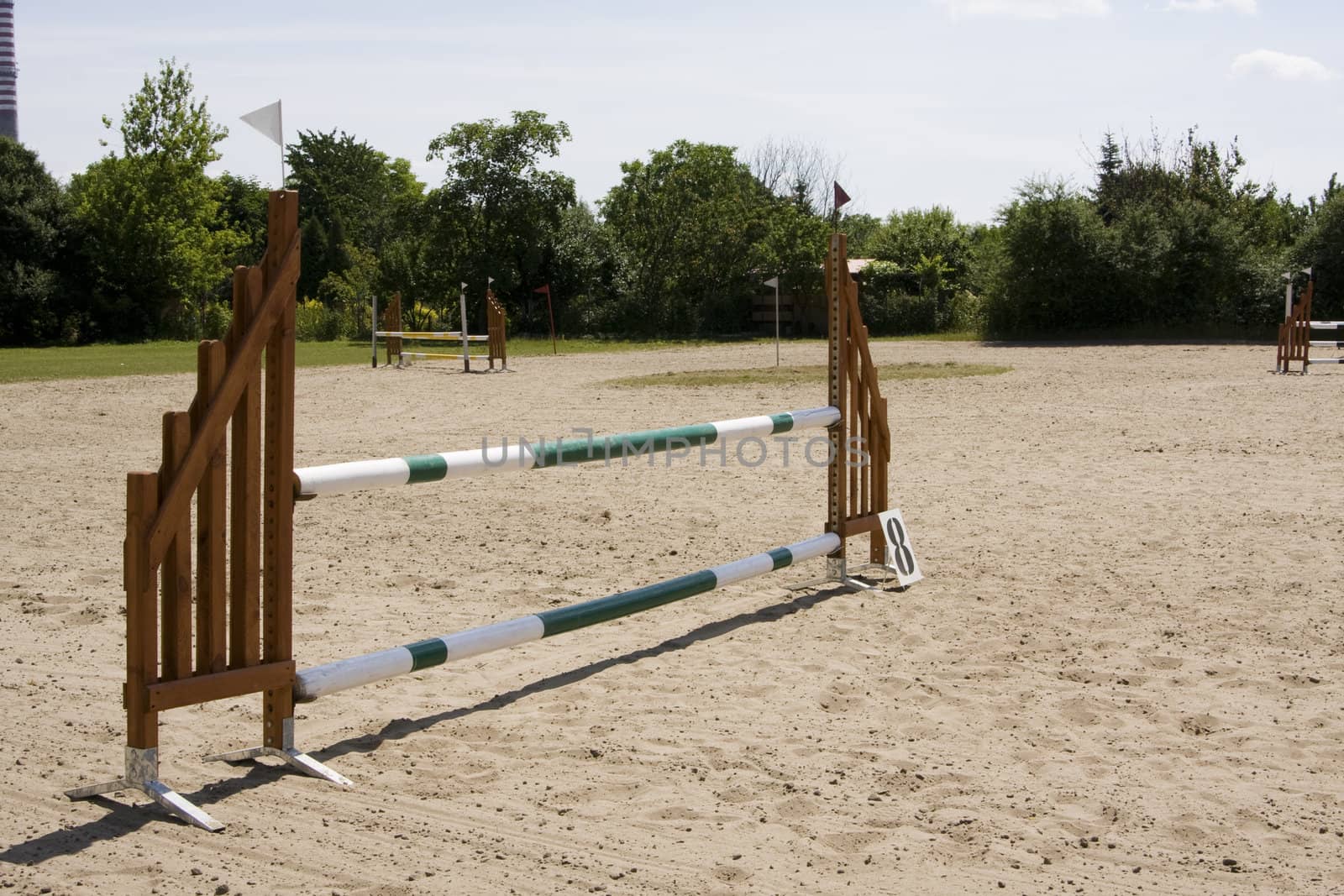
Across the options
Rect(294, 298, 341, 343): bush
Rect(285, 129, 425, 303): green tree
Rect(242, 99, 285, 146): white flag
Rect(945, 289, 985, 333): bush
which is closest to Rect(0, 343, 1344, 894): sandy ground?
Rect(242, 99, 285, 146): white flag

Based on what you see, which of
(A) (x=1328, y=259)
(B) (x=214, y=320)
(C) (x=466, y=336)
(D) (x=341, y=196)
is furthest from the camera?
(D) (x=341, y=196)

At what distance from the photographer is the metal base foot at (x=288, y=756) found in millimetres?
3611

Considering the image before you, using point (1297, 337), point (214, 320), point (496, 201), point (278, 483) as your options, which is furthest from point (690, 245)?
point (278, 483)

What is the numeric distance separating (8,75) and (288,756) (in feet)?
233

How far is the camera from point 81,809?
10.9 feet

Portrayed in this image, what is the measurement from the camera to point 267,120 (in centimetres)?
383

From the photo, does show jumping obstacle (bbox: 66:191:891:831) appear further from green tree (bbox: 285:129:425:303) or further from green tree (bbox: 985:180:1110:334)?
green tree (bbox: 285:129:425:303)

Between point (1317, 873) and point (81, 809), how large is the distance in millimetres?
3223

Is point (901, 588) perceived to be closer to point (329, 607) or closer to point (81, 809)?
point (329, 607)

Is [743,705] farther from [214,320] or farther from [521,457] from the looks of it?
[214,320]

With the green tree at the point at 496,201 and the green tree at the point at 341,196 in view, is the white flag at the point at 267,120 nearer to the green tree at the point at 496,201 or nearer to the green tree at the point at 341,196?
the green tree at the point at 496,201

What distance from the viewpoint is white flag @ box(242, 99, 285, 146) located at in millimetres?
3816

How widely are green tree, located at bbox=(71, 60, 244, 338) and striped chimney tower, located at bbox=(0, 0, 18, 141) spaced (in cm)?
2406

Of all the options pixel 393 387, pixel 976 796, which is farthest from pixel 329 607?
pixel 393 387
